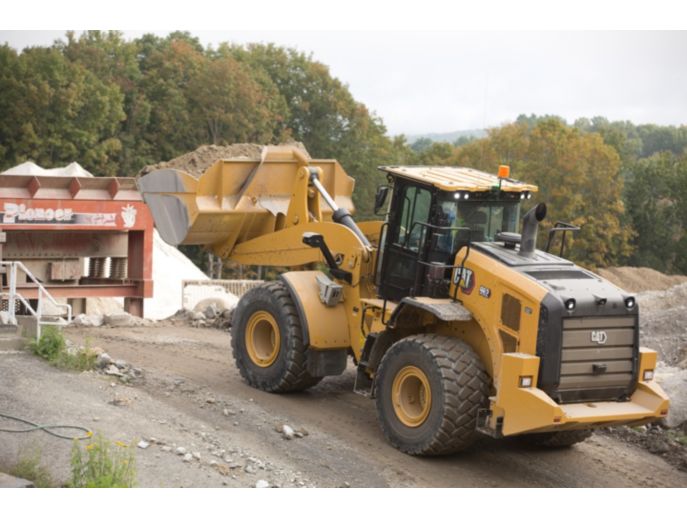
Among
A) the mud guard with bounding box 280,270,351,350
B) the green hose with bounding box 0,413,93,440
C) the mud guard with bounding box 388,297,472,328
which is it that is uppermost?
the mud guard with bounding box 388,297,472,328

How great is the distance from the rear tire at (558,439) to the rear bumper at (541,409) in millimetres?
1149

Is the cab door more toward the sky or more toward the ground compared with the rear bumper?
more toward the sky

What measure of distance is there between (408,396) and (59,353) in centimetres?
479

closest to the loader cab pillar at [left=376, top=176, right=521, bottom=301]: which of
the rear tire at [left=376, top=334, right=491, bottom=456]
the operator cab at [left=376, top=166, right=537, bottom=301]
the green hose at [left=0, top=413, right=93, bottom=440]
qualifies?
the operator cab at [left=376, top=166, right=537, bottom=301]

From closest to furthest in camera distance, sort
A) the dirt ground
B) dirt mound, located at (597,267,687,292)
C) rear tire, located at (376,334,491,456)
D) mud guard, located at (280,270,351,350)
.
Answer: the dirt ground < rear tire, located at (376,334,491,456) < mud guard, located at (280,270,351,350) < dirt mound, located at (597,267,687,292)

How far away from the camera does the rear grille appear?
9727mm

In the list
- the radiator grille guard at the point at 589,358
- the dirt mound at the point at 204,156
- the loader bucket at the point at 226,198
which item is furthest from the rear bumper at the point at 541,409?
the dirt mound at the point at 204,156

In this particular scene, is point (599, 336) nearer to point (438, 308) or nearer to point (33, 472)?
point (438, 308)

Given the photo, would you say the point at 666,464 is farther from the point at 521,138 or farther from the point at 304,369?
the point at 521,138

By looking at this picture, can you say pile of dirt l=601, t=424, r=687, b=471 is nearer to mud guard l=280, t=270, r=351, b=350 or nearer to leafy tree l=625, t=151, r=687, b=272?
mud guard l=280, t=270, r=351, b=350

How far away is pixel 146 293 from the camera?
23250mm

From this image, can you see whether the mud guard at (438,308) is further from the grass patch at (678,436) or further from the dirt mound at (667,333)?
the dirt mound at (667,333)

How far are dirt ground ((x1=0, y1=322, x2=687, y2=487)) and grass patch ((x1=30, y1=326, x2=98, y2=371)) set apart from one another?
0.18 m

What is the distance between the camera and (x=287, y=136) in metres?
→ 48.8
